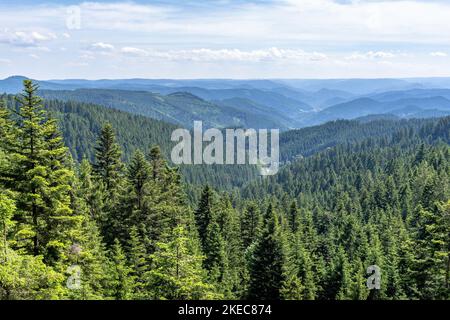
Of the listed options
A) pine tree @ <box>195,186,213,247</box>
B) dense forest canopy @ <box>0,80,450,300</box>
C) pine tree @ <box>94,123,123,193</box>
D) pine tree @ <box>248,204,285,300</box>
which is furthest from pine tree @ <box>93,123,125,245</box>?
pine tree @ <box>248,204,285,300</box>

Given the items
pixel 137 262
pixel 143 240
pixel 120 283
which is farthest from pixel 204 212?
pixel 120 283

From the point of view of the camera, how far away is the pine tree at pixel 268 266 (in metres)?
38.4

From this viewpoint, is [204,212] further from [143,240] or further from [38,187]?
[38,187]

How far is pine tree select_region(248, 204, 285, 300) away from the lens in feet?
126

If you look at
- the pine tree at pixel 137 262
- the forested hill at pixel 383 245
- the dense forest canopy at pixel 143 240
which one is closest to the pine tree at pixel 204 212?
the dense forest canopy at pixel 143 240

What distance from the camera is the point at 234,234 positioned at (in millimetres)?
55562

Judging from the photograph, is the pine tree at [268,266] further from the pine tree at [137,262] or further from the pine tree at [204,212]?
the pine tree at [204,212]

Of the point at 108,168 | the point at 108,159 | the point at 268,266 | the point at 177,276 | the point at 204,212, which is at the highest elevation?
the point at 108,159

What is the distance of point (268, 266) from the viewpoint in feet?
128
